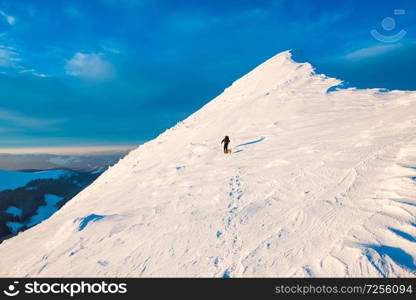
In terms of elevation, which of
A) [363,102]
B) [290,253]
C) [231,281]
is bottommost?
[231,281]

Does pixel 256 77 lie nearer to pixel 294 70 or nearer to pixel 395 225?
pixel 294 70

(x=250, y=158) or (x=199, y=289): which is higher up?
(x=250, y=158)

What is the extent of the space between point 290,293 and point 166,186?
786cm

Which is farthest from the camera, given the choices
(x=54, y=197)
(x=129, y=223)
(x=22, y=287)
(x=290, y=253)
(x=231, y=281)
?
(x=54, y=197)

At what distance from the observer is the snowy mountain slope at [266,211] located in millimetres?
6309

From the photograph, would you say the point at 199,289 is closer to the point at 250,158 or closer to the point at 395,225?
the point at 395,225

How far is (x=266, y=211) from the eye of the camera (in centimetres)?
851

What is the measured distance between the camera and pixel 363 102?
16797 millimetres

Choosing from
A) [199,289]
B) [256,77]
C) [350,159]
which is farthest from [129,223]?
[256,77]

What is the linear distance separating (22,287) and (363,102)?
20873 mm

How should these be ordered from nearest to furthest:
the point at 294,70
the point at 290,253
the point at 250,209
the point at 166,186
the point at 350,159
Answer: the point at 290,253 < the point at 250,209 < the point at 350,159 < the point at 166,186 < the point at 294,70

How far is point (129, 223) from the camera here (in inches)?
375

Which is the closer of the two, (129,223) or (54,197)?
(129,223)

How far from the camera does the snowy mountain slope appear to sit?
6.31 meters
